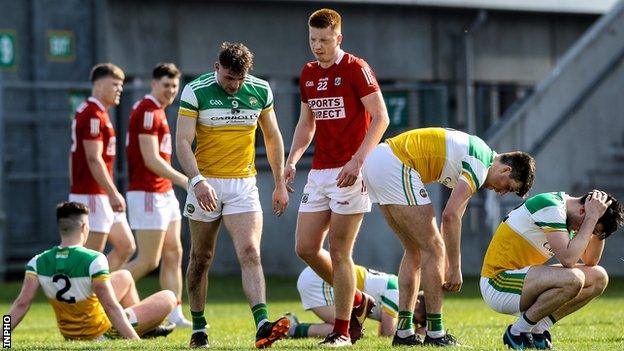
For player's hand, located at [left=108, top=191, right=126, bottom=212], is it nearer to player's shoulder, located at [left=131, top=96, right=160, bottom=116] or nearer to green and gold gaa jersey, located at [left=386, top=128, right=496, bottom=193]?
player's shoulder, located at [left=131, top=96, right=160, bottom=116]

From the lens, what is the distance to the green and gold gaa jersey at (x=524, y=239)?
1045 cm

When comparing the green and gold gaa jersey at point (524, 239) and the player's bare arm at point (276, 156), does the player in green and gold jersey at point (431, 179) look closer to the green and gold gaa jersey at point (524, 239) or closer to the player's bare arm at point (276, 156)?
the green and gold gaa jersey at point (524, 239)

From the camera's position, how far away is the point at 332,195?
35.7ft

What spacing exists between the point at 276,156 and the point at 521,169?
1.94 metres

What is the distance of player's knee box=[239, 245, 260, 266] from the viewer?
10.7 m

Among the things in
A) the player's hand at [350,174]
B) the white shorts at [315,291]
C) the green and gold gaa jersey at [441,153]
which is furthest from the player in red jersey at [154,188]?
the green and gold gaa jersey at [441,153]

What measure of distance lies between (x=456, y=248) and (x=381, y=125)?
107 centimetres

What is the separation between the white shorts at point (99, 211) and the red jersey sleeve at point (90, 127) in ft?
1.93

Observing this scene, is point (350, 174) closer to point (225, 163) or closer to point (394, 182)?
point (394, 182)

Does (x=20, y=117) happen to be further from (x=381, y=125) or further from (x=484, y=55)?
(x=381, y=125)

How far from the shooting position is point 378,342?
11.4 m

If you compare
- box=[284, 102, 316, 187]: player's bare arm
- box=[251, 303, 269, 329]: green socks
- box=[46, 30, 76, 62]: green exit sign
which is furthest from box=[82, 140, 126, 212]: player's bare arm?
box=[46, 30, 76, 62]: green exit sign

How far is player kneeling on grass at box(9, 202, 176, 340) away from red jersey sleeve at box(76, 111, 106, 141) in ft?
9.44

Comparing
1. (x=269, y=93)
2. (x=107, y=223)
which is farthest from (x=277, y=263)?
(x=269, y=93)
